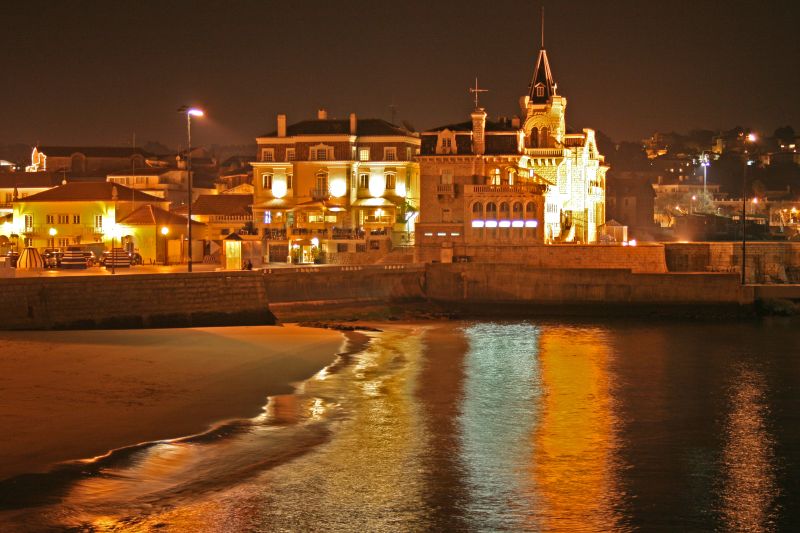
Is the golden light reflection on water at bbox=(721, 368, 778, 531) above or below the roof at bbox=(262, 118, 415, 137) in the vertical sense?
below

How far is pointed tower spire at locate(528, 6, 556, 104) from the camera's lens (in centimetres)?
8006

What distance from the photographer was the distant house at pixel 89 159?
105625mm

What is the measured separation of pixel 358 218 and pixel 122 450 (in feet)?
188

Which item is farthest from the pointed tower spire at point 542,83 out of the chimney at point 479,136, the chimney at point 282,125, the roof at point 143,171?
the roof at point 143,171

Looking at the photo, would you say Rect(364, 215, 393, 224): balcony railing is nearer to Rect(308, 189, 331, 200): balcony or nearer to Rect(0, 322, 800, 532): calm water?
Rect(308, 189, 331, 200): balcony

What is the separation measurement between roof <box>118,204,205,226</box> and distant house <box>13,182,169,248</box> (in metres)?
2.79

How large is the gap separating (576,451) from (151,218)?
163 feet

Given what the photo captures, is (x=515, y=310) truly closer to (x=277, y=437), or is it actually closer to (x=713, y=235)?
(x=277, y=437)

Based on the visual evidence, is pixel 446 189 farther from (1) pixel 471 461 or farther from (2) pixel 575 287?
(1) pixel 471 461

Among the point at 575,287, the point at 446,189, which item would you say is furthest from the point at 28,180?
the point at 575,287

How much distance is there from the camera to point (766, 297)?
2351 inches

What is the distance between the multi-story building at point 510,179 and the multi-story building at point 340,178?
352 centimetres

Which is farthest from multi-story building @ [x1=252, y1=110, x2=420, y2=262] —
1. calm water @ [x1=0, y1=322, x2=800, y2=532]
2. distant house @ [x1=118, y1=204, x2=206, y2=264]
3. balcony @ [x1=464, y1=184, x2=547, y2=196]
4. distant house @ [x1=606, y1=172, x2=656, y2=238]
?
calm water @ [x1=0, y1=322, x2=800, y2=532]

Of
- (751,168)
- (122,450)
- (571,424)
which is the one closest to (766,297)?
(571,424)
